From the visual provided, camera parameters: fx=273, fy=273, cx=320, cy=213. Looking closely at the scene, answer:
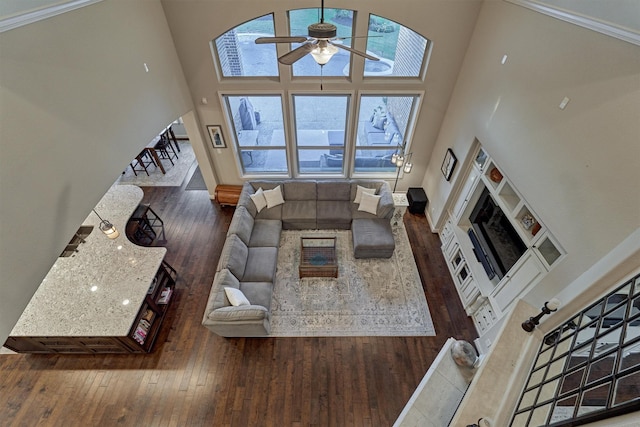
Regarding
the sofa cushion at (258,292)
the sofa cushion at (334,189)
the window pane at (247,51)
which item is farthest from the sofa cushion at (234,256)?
the window pane at (247,51)

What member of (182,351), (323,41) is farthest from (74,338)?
(323,41)

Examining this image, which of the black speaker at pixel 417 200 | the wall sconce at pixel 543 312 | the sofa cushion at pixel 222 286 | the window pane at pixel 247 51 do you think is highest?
the window pane at pixel 247 51

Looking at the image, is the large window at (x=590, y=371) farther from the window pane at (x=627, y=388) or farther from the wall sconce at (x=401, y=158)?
the wall sconce at (x=401, y=158)

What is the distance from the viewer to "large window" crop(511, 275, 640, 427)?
4.67 feet

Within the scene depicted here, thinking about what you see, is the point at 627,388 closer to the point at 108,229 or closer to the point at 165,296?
the point at 165,296

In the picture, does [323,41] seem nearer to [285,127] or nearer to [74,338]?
[285,127]

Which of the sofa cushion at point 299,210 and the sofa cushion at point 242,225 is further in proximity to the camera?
the sofa cushion at point 299,210

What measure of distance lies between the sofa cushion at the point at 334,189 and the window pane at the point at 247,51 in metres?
2.35

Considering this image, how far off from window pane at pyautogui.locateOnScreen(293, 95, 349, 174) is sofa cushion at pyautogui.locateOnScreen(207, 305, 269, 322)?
147 inches

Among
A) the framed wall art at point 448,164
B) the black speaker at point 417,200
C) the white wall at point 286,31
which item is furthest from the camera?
the black speaker at point 417,200

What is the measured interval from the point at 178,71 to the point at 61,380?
16.6 feet

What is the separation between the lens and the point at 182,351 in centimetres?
415

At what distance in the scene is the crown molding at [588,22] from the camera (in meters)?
2.21

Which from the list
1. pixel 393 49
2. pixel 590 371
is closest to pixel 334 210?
pixel 393 49
